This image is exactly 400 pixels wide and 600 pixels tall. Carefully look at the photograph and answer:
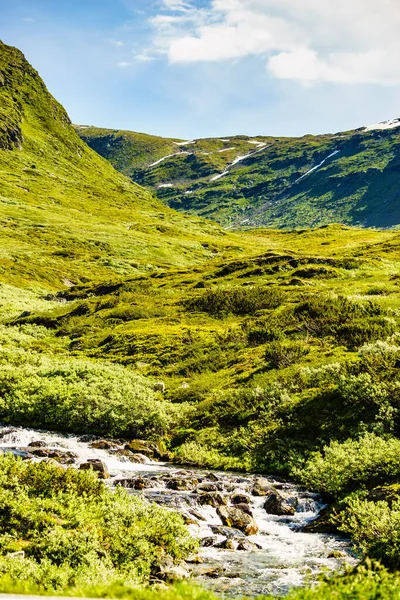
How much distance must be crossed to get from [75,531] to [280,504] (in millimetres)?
7427

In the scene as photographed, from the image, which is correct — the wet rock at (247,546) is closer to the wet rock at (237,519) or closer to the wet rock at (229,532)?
the wet rock at (229,532)

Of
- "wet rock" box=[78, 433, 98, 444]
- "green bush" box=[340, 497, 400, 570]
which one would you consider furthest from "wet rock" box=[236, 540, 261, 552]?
"wet rock" box=[78, 433, 98, 444]

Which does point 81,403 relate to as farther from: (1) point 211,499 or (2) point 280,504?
(2) point 280,504

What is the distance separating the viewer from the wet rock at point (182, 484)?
57.6 ft

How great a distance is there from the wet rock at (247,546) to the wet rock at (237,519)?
0.82m

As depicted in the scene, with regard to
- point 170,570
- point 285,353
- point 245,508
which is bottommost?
point 245,508

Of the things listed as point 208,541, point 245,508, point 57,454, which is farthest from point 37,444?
point 208,541

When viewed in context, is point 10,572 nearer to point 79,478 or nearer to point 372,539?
point 79,478


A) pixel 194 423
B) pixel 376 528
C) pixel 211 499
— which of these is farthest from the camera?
pixel 194 423

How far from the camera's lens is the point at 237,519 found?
14844 mm

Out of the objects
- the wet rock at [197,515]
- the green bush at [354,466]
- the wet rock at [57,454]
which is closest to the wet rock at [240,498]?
the wet rock at [197,515]

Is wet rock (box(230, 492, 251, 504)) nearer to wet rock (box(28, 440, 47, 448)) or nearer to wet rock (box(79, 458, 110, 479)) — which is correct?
wet rock (box(79, 458, 110, 479))

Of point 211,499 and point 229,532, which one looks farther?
point 211,499

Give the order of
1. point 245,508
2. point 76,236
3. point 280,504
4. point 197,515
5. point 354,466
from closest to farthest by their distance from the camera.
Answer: point 197,515 → point 245,508 → point 280,504 → point 354,466 → point 76,236
